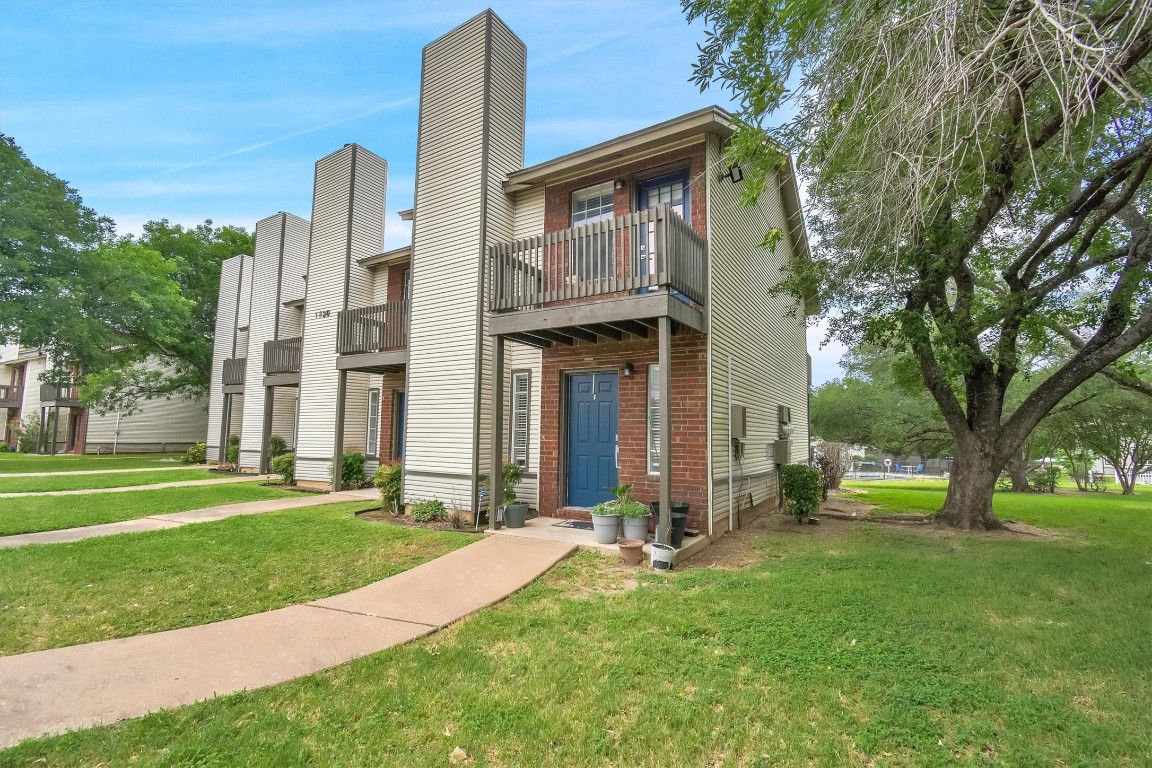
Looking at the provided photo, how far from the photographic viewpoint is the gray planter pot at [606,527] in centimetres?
707

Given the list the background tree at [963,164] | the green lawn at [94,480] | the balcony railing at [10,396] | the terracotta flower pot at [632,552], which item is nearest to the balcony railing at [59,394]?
the balcony railing at [10,396]

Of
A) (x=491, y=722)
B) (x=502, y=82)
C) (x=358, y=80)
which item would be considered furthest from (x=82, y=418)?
(x=491, y=722)

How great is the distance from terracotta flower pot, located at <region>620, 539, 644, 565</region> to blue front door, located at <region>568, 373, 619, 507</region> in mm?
2218

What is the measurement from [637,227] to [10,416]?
47.7 meters

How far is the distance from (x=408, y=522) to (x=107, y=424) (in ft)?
96.5

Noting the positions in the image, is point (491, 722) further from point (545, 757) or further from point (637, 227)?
point (637, 227)

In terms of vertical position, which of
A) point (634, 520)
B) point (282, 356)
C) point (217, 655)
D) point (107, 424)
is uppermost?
point (282, 356)

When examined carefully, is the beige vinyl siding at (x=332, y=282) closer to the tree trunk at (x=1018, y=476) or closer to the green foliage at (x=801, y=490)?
the green foliage at (x=801, y=490)

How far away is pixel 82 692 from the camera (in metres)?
3.13

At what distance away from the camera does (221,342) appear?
2098 centimetres

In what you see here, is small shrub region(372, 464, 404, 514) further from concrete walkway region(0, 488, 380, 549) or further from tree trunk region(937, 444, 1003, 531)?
tree trunk region(937, 444, 1003, 531)

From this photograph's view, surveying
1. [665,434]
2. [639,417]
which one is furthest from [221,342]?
[665,434]

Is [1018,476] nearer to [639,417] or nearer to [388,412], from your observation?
[639,417]

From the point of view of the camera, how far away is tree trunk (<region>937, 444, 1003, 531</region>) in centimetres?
950
